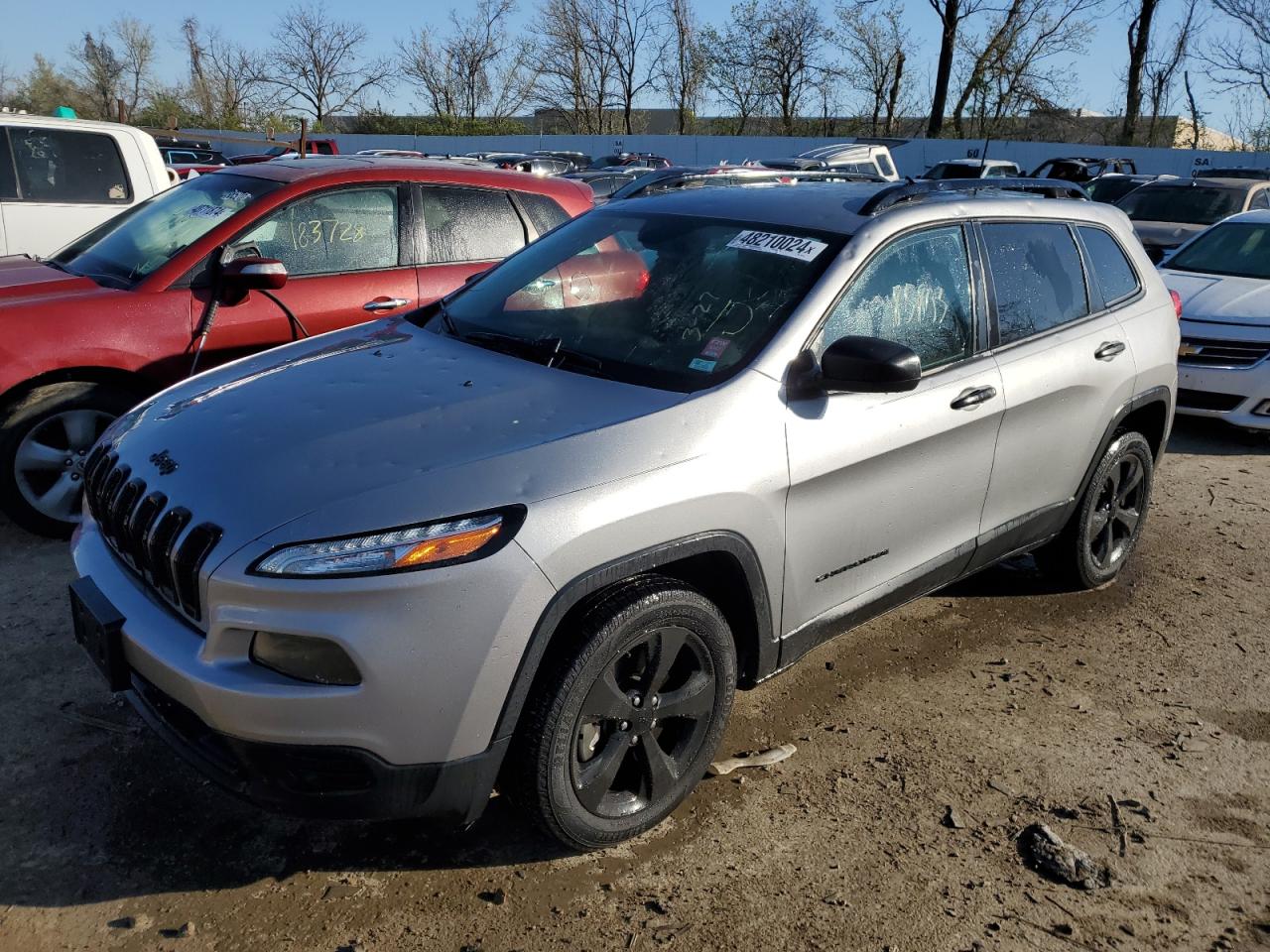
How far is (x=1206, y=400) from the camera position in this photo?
7430mm

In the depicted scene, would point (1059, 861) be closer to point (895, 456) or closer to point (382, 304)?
point (895, 456)

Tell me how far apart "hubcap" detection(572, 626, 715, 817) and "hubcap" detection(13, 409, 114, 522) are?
315 cm

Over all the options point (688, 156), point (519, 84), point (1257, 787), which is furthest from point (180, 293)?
point (519, 84)

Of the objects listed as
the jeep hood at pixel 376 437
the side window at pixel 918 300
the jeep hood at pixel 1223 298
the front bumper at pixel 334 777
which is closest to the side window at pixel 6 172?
the jeep hood at pixel 376 437

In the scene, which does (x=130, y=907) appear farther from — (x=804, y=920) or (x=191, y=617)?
(x=804, y=920)

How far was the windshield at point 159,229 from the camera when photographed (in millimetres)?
4980

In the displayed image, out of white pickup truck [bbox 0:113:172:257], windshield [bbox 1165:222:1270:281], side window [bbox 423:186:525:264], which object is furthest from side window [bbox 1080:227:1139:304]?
white pickup truck [bbox 0:113:172:257]

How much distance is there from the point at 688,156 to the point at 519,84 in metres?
16.2

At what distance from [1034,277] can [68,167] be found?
6.66 meters

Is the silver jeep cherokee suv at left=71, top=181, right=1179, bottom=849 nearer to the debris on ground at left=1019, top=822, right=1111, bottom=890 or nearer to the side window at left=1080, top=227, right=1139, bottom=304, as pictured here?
the side window at left=1080, top=227, right=1139, bottom=304

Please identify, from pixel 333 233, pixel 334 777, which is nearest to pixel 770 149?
pixel 333 233

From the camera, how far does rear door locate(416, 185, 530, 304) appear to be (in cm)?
548

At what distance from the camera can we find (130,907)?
8.50 ft

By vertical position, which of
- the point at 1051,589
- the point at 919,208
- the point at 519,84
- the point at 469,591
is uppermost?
the point at 519,84
